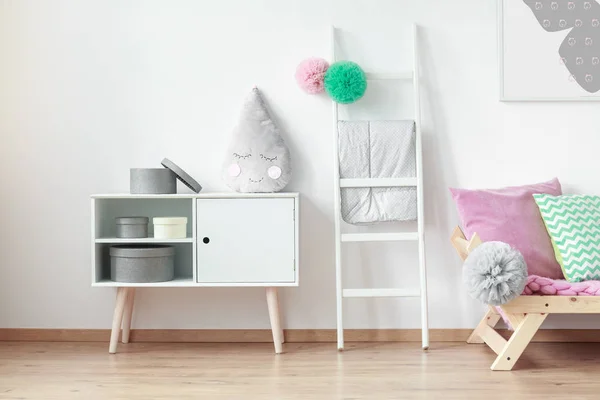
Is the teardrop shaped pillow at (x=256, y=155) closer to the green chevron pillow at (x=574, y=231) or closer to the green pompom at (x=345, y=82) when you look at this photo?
the green pompom at (x=345, y=82)

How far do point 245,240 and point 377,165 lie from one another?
660mm

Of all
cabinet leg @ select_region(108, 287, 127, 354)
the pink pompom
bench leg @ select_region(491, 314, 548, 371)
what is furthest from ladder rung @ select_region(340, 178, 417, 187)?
cabinet leg @ select_region(108, 287, 127, 354)

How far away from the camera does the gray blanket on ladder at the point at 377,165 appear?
10.9ft

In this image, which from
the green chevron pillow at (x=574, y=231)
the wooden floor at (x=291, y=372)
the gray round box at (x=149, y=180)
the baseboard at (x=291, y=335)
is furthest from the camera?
the baseboard at (x=291, y=335)

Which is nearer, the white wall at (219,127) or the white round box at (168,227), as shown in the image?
the white round box at (168,227)

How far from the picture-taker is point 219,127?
343 centimetres

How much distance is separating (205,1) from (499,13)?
1279 millimetres

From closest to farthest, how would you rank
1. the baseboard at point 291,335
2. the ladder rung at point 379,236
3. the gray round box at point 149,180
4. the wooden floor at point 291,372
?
the wooden floor at point 291,372 → the gray round box at point 149,180 → the ladder rung at point 379,236 → the baseboard at point 291,335

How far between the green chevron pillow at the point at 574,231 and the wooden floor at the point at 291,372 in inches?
13.9

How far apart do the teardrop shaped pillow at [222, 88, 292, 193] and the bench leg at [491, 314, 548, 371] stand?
3.65 feet

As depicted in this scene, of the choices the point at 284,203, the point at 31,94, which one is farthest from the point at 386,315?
the point at 31,94

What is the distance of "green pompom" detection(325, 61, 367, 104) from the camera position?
3.27 meters

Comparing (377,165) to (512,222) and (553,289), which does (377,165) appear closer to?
(512,222)

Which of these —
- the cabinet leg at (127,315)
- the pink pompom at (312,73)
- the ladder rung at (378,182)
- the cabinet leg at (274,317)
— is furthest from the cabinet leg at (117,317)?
the pink pompom at (312,73)
